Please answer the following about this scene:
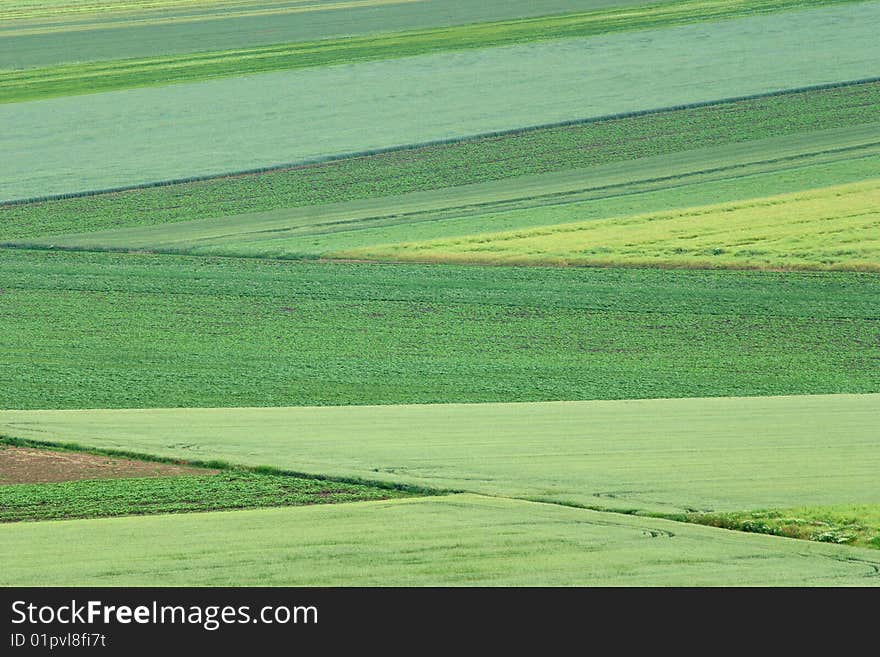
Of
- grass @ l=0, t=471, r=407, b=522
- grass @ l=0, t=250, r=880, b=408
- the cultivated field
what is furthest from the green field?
grass @ l=0, t=471, r=407, b=522

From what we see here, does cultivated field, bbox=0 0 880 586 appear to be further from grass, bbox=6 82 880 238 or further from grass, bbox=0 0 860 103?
grass, bbox=0 0 860 103

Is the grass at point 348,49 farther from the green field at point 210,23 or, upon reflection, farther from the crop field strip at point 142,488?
the crop field strip at point 142,488

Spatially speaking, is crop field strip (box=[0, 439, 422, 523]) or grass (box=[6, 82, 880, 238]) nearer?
crop field strip (box=[0, 439, 422, 523])

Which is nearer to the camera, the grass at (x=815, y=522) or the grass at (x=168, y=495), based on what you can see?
the grass at (x=815, y=522)

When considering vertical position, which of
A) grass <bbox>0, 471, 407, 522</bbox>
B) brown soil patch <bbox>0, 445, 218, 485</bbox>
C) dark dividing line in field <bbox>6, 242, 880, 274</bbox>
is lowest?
grass <bbox>0, 471, 407, 522</bbox>

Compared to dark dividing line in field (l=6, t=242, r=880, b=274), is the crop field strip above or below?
below

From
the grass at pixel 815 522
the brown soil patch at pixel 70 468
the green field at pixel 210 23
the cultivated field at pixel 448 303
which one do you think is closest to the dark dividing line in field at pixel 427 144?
the cultivated field at pixel 448 303

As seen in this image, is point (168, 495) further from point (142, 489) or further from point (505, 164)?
point (505, 164)
